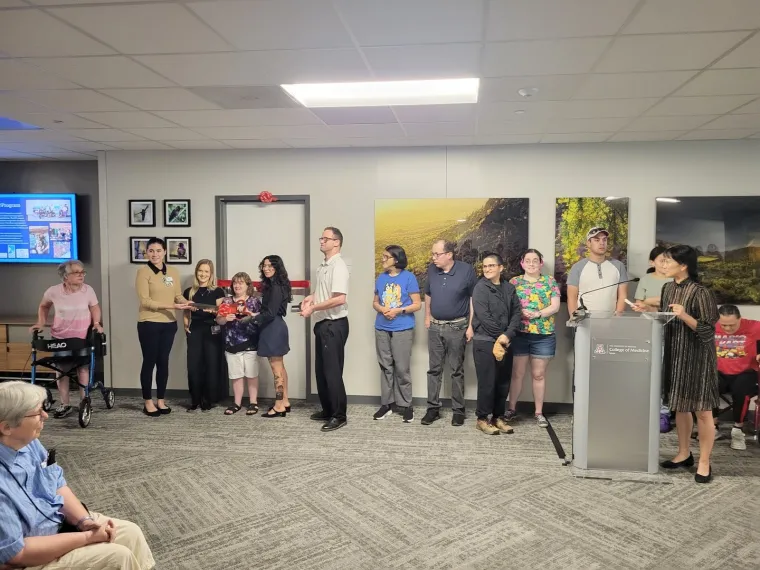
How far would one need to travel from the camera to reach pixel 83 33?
9.46 ft

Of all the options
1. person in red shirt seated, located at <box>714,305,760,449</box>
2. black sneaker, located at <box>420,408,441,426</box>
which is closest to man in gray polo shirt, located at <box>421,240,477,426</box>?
black sneaker, located at <box>420,408,441,426</box>

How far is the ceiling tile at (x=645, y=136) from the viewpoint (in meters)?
5.17

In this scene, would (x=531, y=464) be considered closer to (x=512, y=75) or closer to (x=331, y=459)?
(x=331, y=459)

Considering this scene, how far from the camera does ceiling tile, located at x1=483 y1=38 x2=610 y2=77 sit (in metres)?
2.96

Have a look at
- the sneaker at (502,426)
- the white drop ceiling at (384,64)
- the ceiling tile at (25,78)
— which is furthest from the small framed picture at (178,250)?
the sneaker at (502,426)

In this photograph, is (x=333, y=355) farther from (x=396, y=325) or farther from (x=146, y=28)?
(x=146, y=28)

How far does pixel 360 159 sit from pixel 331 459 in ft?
10.5

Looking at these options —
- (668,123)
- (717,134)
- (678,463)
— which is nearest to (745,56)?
(668,123)

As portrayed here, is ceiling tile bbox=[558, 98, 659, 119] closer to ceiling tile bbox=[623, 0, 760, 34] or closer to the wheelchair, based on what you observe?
ceiling tile bbox=[623, 0, 760, 34]

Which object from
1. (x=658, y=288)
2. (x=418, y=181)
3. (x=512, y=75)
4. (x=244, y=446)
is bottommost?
(x=244, y=446)

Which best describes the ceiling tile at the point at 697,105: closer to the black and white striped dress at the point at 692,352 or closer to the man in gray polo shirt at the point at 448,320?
the black and white striped dress at the point at 692,352

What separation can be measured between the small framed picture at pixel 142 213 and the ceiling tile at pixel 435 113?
3.26 m

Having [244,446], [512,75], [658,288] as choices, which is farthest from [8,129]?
[658,288]

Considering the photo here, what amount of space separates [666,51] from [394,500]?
124 inches
